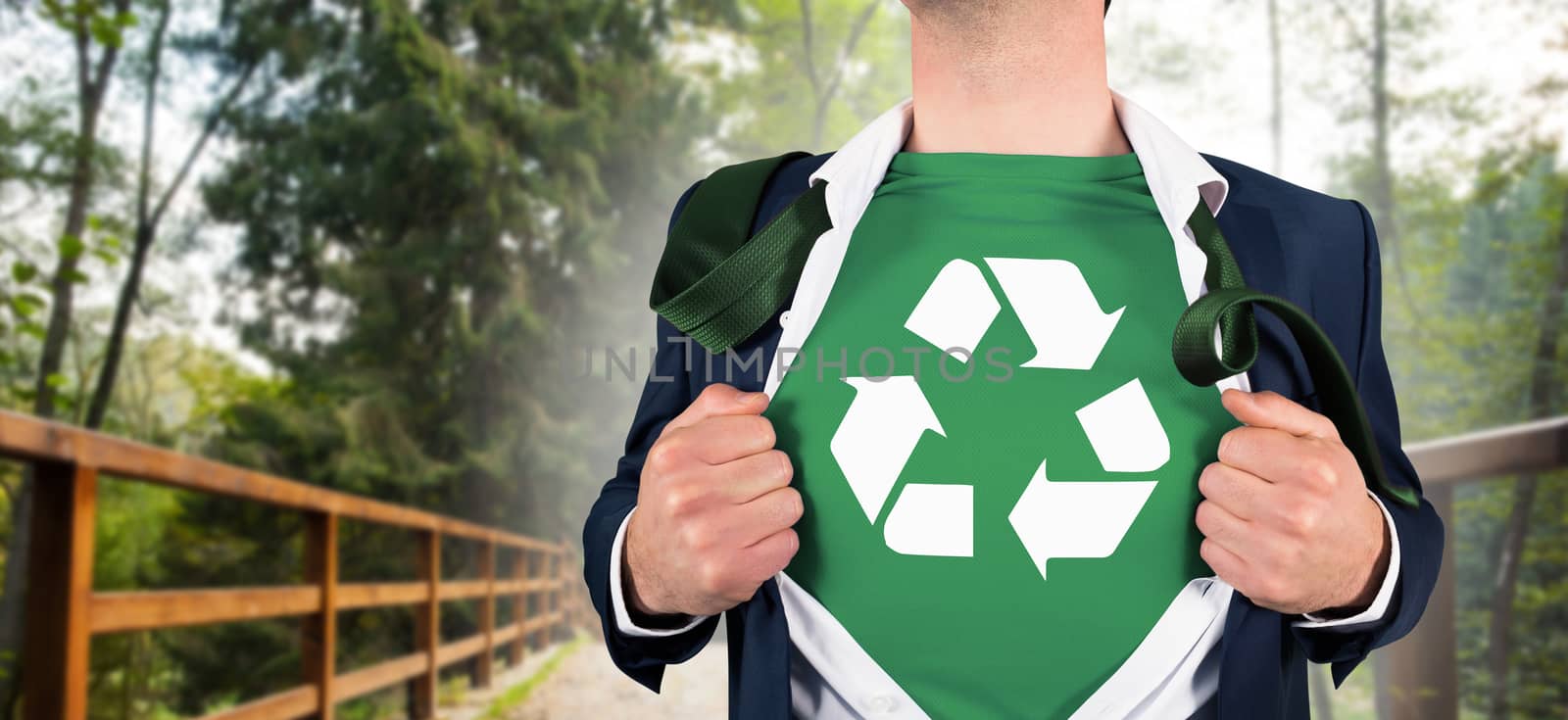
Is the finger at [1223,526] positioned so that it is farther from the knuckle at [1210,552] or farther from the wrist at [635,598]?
the wrist at [635,598]

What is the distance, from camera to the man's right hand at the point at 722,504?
530mm

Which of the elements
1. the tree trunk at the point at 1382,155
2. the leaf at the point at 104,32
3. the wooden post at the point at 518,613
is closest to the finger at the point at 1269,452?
the leaf at the point at 104,32

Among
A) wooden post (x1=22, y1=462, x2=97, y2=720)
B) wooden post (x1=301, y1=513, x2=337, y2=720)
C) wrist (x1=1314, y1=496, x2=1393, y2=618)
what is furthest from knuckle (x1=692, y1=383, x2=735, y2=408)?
wooden post (x1=301, y1=513, x2=337, y2=720)

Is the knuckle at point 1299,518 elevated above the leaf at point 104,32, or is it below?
below

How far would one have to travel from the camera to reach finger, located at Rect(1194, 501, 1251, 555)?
528 mm

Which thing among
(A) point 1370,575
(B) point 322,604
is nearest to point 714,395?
(A) point 1370,575

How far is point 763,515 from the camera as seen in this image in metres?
0.53

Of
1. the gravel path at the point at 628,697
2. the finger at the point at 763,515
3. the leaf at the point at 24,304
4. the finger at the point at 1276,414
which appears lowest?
the gravel path at the point at 628,697

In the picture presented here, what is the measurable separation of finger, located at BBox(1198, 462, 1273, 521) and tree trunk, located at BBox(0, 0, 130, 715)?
555 centimetres

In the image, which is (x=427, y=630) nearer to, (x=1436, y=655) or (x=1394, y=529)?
(x=1436, y=655)

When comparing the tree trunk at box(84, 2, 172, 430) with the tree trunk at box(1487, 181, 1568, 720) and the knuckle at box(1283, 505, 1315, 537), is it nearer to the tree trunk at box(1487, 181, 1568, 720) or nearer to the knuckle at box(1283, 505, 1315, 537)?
the knuckle at box(1283, 505, 1315, 537)

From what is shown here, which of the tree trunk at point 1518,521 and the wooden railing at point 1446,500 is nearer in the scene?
the wooden railing at point 1446,500

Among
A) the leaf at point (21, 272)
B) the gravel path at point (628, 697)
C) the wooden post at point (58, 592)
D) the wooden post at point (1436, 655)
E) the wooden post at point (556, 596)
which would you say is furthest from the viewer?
the wooden post at point (556, 596)

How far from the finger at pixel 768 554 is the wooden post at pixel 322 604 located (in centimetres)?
213
